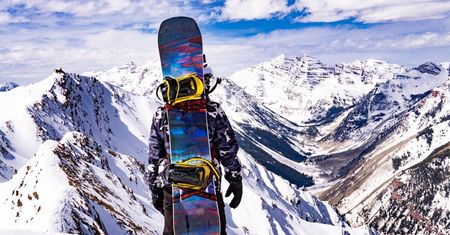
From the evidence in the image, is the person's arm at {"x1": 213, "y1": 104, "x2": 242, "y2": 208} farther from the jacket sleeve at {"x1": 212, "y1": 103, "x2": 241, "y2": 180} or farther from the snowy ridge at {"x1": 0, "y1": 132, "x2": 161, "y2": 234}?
the snowy ridge at {"x1": 0, "y1": 132, "x2": 161, "y2": 234}

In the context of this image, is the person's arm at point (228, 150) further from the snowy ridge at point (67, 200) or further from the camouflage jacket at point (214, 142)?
the snowy ridge at point (67, 200)

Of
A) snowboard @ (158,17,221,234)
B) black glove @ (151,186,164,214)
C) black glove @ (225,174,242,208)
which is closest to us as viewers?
snowboard @ (158,17,221,234)

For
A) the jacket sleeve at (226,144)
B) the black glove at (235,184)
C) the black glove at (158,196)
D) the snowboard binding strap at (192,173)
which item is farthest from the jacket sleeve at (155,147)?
the black glove at (235,184)

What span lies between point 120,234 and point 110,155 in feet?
199

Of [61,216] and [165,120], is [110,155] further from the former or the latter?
[165,120]

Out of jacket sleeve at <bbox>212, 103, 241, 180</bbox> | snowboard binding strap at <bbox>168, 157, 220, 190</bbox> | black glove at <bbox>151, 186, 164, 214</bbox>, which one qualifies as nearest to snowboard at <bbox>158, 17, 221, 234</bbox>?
snowboard binding strap at <bbox>168, 157, 220, 190</bbox>

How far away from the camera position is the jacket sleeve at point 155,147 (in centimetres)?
1331

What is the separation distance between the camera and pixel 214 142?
13328 mm

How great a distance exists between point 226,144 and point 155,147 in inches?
81.3

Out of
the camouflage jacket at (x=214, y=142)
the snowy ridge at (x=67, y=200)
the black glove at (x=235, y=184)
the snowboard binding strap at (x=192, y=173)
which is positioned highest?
the camouflage jacket at (x=214, y=142)

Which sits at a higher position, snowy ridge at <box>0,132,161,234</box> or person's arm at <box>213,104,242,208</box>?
person's arm at <box>213,104,242,208</box>

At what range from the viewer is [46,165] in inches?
1665

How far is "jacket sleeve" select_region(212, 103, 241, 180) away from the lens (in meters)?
13.0

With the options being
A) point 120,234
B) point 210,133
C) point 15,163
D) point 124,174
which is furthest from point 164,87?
point 15,163
